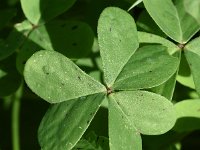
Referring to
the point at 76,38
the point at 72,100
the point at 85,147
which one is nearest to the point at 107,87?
the point at 72,100

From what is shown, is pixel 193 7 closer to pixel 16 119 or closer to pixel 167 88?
pixel 167 88

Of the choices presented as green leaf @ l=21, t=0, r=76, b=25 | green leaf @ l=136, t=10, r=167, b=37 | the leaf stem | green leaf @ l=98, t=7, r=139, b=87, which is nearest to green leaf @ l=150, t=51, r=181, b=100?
green leaf @ l=98, t=7, r=139, b=87

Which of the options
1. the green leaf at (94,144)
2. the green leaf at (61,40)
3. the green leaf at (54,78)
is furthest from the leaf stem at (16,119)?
the green leaf at (54,78)

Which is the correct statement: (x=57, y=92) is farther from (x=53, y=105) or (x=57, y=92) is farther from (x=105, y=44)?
(x=105, y=44)

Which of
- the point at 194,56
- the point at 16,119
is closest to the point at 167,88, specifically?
the point at 194,56

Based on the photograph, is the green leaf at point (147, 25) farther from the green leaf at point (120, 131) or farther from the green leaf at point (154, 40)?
the green leaf at point (120, 131)

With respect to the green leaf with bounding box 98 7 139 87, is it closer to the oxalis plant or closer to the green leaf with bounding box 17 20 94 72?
the oxalis plant
